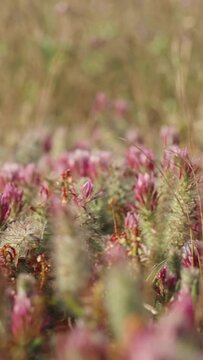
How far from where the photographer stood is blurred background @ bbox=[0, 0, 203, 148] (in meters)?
4.88

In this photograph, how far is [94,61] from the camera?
6.00m

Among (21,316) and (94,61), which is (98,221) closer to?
(21,316)

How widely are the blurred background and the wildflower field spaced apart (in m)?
0.02

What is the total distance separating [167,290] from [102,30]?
166 inches

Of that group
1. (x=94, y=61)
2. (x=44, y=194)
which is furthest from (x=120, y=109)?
(x=44, y=194)

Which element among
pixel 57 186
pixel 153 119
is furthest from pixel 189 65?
pixel 57 186

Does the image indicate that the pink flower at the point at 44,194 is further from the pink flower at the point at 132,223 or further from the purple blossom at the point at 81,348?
the purple blossom at the point at 81,348

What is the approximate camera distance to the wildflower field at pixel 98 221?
93 centimetres

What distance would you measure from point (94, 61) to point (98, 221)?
427 centimetres

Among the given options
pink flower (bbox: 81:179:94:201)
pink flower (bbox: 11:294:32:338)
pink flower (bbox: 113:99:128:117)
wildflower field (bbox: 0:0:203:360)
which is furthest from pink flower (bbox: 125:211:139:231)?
pink flower (bbox: 113:99:128:117)

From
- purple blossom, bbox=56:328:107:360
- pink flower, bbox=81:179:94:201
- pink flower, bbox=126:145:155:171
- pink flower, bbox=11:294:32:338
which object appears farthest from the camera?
pink flower, bbox=126:145:155:171

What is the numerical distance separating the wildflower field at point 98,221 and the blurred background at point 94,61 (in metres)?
0.02

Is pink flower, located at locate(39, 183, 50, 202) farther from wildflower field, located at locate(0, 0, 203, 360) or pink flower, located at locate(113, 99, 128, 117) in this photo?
pink flower, located at locate(113, 99, 128, 117)

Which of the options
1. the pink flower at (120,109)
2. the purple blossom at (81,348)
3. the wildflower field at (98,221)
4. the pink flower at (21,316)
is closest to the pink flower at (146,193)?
the wildflower field at (98,221)
